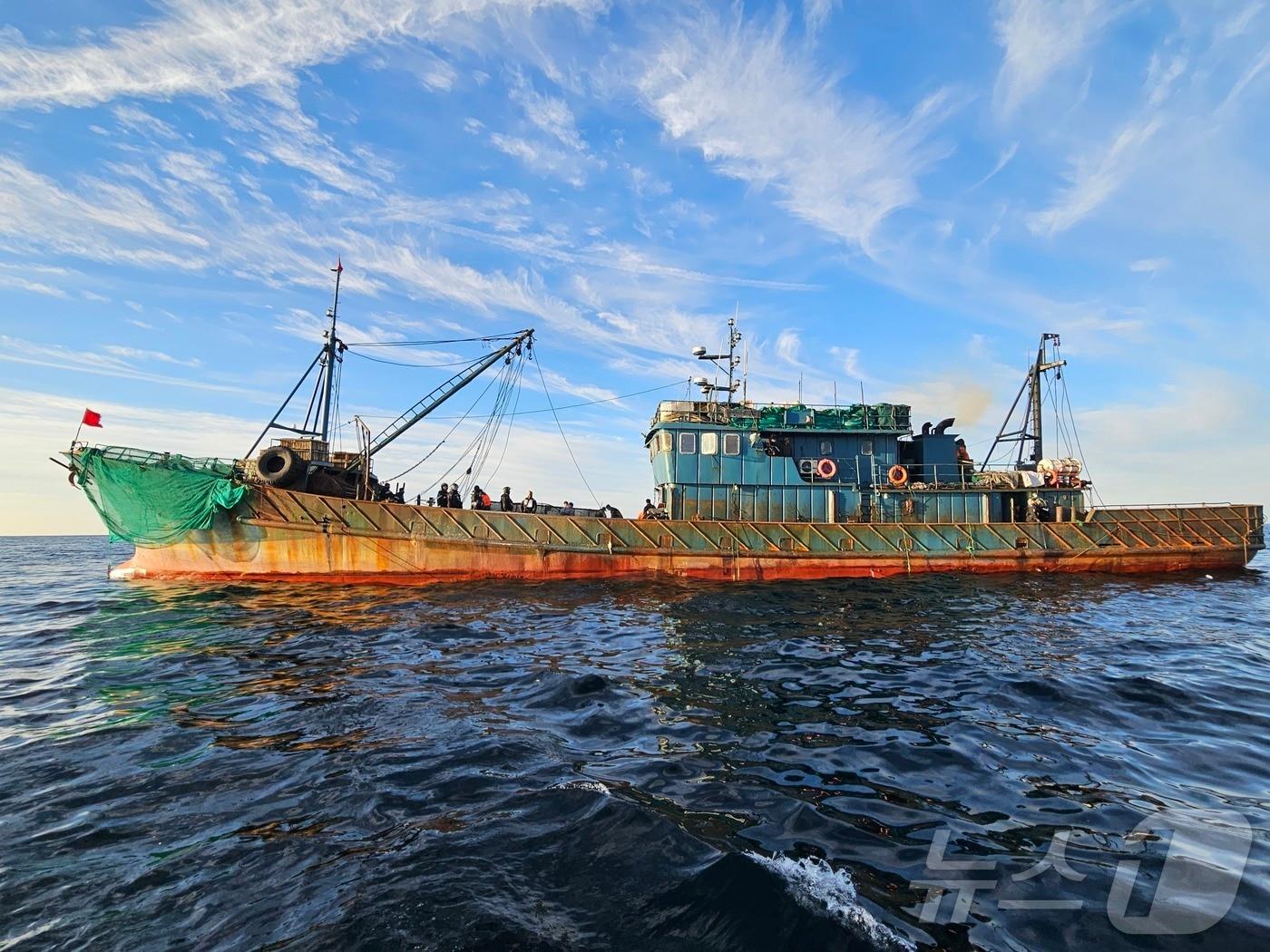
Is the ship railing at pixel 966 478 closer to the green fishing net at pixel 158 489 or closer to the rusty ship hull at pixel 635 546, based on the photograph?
the rusty ship hull at pixel 635 546

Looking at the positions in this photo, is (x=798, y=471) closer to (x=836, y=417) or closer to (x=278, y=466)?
(x=836, y=417)

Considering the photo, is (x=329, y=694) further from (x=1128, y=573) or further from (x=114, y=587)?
(x=1128, y=573)

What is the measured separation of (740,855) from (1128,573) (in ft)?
106

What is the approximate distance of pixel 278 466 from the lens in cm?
2347

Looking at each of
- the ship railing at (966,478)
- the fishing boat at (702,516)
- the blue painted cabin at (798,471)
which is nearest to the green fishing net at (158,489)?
the fishing boat at (702,516)

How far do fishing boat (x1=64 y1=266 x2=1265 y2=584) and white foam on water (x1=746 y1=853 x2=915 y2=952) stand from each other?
799 inches

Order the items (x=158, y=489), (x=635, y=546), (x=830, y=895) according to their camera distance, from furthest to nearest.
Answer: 1. (x=635, y=546)
2. (x=158, y=489)
3. (x=830, y=895)

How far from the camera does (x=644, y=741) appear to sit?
7449mm

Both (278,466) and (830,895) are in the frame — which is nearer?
(830,895)

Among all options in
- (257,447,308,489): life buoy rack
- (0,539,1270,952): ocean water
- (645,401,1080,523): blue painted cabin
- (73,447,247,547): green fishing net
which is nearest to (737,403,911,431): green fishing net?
(645,401,1080,523): blue painted cabin

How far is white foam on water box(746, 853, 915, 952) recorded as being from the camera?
146 inches

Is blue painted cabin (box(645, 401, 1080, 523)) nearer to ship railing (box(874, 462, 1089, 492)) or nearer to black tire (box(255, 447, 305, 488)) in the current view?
ship railing (box(874, 462, 1089, 492))

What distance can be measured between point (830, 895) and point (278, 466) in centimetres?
2525

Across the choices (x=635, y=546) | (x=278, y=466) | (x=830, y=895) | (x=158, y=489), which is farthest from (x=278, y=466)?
(x=830, y=895)
